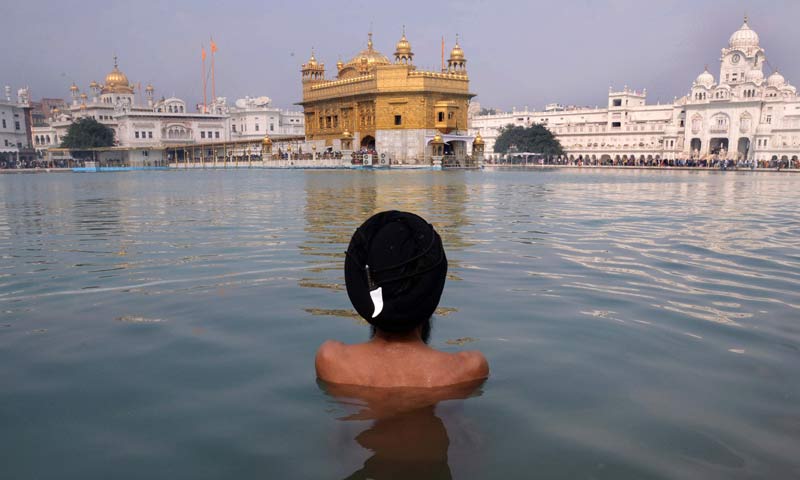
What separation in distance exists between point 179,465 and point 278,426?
392 mm

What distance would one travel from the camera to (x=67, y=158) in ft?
230

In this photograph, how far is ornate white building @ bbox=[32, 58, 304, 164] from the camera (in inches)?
2768

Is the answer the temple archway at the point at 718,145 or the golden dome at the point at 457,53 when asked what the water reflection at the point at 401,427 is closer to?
the golden dome at the point at 457,53

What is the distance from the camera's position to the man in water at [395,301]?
225 cm

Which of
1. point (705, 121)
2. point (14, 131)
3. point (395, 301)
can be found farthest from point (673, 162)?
point (14, 131)

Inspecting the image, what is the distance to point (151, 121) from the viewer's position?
71250mm

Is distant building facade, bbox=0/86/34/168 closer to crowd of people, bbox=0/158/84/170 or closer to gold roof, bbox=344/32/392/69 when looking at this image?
crowd of people, bbox=0/158/84/170

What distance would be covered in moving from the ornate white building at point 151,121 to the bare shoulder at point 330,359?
70.4 m

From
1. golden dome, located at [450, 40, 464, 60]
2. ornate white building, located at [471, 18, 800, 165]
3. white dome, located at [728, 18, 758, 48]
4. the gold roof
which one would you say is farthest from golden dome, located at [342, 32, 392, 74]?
white dome, located at [728, 18, 758, 48]

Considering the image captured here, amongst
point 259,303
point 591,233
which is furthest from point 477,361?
point 591,233

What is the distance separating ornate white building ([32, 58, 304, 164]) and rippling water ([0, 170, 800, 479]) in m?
67.8

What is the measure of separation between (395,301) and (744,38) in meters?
76.1

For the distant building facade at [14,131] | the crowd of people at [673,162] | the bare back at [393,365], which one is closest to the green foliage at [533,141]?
the crowd of people at [673,162]

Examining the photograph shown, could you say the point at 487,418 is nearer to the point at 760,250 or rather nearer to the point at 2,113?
the point at 760,250
